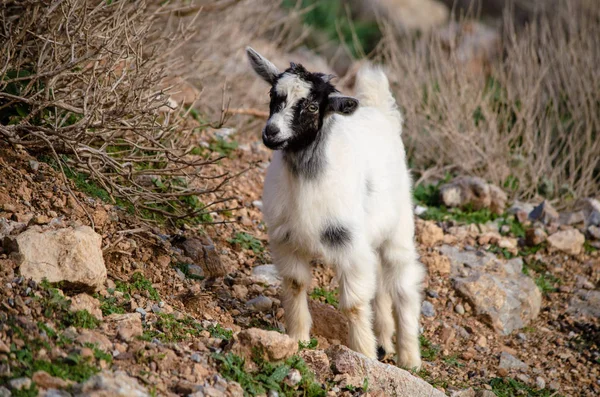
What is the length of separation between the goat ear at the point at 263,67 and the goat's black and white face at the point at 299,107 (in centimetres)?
15

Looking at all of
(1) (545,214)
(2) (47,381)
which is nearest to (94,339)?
(2) (47,381)

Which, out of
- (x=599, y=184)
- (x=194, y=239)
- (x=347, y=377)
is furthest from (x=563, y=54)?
(x=347, y=377)

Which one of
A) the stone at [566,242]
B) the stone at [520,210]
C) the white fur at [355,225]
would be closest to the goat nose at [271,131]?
the white fur at [355,225]

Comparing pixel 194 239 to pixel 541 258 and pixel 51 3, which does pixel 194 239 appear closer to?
pixel 51 3

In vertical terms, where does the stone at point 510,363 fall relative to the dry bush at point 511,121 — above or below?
Result: below

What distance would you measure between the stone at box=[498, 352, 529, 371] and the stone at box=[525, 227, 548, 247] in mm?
1910

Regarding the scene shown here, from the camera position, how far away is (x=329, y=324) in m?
5.32

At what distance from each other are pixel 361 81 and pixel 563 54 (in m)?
4.13

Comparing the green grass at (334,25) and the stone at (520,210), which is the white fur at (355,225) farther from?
the green grass at (334,25)

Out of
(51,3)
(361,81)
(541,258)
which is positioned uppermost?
(51,3)

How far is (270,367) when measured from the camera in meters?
3.95

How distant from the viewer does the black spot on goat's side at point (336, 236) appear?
4492 millimetres

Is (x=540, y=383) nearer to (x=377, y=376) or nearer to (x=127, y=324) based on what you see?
(x=377, y=376)

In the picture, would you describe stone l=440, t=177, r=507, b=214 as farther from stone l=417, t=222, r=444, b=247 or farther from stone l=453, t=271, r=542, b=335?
stone l=453, t=271, r=542, b=335
